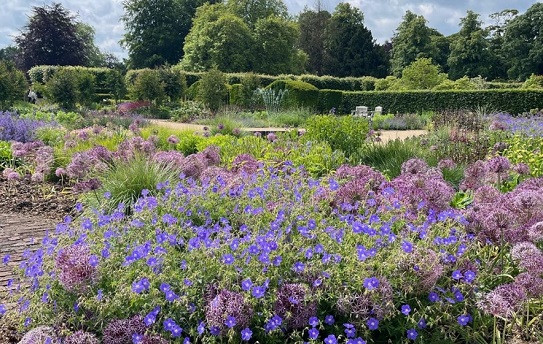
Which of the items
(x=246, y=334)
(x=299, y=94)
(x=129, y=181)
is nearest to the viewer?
(x=246, y=334)

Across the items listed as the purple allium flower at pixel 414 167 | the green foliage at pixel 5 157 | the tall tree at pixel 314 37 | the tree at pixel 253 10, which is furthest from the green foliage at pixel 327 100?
the tall tree at pixel 314 37

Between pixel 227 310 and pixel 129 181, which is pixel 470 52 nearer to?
pixel 129 181

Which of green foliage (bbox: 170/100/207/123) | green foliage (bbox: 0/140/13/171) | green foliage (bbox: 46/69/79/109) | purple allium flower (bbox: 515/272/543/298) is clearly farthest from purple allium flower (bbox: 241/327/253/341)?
green foliage (bbox: 46/69/79/109)

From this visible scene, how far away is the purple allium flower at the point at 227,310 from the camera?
194cm

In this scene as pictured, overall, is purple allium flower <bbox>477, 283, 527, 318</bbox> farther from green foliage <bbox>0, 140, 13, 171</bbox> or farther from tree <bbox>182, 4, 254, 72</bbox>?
tree <bbox>182, 4, 254, 72</bbox>

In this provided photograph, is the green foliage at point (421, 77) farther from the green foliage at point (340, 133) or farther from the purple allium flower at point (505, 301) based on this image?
the purple allium flower at point (505, 301)

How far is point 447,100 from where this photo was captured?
69.3 ft

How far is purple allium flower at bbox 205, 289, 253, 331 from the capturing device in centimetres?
194

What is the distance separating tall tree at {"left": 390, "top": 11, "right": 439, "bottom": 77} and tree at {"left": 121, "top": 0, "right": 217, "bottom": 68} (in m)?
22.0

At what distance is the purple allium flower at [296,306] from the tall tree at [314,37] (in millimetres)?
49541

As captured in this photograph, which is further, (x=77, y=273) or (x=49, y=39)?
(x=49, y=39)

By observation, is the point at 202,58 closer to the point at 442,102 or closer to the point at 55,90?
the point at 55,90

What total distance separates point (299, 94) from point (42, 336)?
66.8 feet

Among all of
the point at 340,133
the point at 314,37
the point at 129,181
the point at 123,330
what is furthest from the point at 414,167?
the point at 314,37
